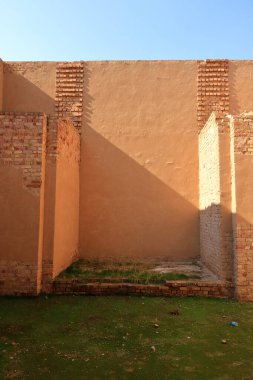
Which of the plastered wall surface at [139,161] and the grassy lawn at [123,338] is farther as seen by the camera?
the plastered wall surface at [139,161]

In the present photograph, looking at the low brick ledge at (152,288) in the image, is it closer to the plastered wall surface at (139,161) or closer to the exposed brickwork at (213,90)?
the plastered wall surface at (139,161)

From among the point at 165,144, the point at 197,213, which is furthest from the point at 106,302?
the point at 165,144

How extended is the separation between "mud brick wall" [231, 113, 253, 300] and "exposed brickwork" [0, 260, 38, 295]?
3.95m

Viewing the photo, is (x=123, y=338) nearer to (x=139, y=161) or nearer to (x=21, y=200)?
(x=21, y=200)

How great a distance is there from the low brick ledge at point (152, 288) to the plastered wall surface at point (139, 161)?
266cm

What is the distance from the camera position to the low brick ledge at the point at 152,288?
21.1 ft

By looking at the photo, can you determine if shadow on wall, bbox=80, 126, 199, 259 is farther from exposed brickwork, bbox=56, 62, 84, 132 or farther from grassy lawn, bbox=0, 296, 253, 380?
grassy lawn, bbox=0, 296, 253, 380

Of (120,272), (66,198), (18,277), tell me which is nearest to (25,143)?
(66,198)

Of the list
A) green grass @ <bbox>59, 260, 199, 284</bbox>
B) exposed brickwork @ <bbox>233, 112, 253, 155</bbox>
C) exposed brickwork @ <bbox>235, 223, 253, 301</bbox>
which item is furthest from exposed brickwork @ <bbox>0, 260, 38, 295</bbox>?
exposed brickwork @ <bbox>233, 112, 253, 155</bbox>

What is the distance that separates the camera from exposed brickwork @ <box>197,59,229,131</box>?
9305 mm

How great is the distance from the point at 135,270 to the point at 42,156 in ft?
11.1

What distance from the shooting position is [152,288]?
6520mm

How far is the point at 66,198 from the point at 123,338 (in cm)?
412

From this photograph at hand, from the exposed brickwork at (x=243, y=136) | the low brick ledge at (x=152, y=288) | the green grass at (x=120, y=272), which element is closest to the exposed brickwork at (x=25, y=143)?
the low brick ledge at (x=152, y=288)
